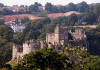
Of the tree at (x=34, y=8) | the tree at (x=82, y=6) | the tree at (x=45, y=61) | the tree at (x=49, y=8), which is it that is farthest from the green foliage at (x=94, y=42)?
the tree at (x=82, y=6)

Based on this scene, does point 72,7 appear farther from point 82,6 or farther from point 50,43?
point 50,43

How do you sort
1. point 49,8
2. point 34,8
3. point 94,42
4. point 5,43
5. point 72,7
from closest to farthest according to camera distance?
point 5,43, point 94,42, point 34,8, point 49,8, point 72,7

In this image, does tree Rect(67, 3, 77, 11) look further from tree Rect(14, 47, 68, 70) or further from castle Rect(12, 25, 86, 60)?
tree Rect(14, 47, 68, 70)

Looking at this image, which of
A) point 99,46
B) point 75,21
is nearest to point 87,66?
point 99,46

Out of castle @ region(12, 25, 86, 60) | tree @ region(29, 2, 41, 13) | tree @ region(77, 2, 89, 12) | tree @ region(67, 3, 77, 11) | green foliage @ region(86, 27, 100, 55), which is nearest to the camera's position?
castle @ region(12, 25, 86, 60)

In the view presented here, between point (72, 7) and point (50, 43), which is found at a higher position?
point (50, 43)

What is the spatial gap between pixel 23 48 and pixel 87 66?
62.0 ft

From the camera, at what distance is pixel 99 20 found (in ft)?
369

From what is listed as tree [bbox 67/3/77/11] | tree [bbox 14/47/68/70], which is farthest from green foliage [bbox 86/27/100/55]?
tree [bbox 67/3/77/11]

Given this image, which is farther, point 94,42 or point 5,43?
point 94,42

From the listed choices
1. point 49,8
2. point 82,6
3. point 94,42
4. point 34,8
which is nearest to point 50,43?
point 94,42

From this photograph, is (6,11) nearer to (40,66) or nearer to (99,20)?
(99,20)

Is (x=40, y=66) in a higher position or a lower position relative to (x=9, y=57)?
higher

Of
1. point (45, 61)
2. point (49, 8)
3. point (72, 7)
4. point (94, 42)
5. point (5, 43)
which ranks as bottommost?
point (72, 7)
